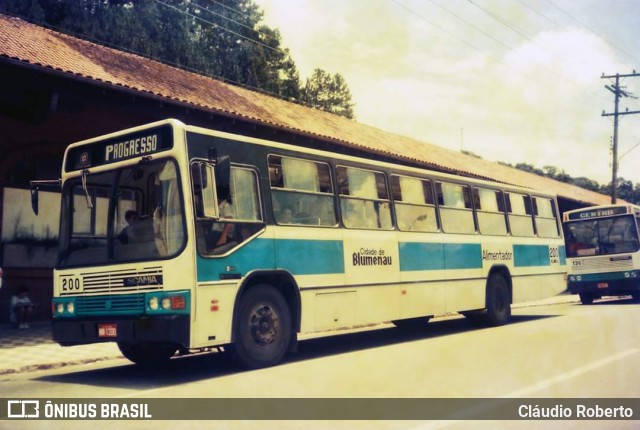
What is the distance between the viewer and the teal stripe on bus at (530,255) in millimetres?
14985

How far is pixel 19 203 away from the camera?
15289 millimetres

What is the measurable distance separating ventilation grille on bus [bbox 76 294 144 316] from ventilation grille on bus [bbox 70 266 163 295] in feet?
0.27

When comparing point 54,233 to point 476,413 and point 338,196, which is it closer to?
point 338,196

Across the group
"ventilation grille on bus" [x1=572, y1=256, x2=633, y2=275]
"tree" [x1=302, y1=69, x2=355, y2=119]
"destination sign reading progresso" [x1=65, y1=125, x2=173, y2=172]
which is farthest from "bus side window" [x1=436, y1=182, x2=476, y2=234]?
"tree" [x1=302, y1=69, x2=355, y2=119]

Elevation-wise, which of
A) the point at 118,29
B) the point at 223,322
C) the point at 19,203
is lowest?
the point at 223,322

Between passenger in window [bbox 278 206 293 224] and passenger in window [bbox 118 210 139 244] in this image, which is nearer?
passenger in window [bbox 118 210 139 244]

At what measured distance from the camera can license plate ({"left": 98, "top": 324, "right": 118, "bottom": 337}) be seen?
8.05m

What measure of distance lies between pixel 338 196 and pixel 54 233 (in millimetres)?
8210

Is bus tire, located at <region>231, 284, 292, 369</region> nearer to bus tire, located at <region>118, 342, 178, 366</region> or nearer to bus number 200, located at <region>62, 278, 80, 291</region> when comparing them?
bus tire, located at <region>118, 342, 178, 366</region>

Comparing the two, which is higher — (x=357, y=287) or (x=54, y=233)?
(x=54, y=233)

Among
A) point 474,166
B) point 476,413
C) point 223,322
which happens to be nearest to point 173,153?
point 223,322

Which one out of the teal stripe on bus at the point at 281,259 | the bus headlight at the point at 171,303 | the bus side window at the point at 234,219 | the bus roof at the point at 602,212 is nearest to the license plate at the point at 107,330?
the bus headlight at the point at 171,303

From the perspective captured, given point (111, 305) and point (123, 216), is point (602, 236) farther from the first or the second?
point (111, 305)

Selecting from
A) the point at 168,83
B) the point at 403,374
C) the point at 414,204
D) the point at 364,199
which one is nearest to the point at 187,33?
the point at 168,83
